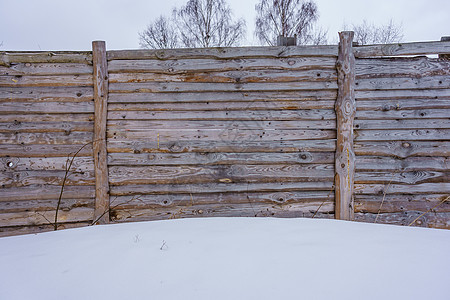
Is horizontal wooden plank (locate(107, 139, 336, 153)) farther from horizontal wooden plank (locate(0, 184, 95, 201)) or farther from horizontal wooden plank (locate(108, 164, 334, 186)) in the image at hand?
horizontal wooden plank (locate(0, 184, 95, 201))

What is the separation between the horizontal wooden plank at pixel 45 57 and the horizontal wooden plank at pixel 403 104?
4.02 m

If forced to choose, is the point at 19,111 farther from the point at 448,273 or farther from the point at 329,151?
the point at 448,273

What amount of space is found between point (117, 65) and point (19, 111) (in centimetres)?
152

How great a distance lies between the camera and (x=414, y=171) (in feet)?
11.8

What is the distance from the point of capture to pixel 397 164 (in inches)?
141

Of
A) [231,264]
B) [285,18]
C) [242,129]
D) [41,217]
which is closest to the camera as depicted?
[231,264]

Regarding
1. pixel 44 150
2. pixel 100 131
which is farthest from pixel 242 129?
pixel 44 150

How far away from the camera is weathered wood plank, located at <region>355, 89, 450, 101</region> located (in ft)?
11.7

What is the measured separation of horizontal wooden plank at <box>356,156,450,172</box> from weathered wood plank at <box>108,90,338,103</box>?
3.41 ft

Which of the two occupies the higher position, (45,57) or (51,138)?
(45,57)

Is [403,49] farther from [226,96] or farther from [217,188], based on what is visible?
[217,188]

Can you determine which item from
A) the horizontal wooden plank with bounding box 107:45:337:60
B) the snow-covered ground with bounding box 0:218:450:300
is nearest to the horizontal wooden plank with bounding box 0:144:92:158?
the horizontal wooden plank with bounding box 107:45:337:60

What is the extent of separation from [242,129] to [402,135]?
2.31 metres

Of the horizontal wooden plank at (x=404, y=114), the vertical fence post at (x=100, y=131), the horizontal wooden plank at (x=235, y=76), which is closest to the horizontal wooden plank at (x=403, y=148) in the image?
the horizontal wooden plank at (x=404, y=114)
